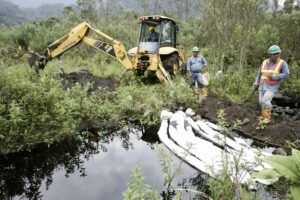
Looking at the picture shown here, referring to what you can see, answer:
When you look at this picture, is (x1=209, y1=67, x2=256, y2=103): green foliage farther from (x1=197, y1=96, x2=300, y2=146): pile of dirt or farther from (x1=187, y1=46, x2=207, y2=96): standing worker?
(x1=197, y1=96, x2=300, y2=146): pile of dirt

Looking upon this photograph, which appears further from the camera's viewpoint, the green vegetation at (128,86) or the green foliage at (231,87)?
the green foliage at (231,87)

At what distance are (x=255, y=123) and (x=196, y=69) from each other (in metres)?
2.45

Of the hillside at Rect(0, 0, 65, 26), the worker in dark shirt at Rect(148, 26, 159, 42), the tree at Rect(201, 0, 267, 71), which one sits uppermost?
the tree at Rect(201, 0, 267, 71)

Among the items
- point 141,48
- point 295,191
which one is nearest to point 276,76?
point 295,191

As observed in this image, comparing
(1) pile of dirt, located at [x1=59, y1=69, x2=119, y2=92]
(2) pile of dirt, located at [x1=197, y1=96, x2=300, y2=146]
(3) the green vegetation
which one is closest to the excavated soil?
(2) pile of dirt, located at [x1=197, y1=96, x2=300, y2=146]

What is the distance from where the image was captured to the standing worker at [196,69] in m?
8.58

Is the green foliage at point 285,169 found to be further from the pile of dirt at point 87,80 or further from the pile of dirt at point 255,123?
the pile of dirt at point 87,80

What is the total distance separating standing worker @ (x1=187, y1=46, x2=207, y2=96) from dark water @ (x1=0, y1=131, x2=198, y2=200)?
2.81 m

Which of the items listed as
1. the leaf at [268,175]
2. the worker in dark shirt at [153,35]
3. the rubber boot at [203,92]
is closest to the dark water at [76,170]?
the leaf at [268,175]

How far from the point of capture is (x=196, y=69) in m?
8.61

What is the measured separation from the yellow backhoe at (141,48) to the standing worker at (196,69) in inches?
29.3

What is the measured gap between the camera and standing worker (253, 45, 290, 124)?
625 cm

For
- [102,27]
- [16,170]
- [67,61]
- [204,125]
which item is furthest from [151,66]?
[102,27]

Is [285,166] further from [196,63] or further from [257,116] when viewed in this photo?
[196,63]
